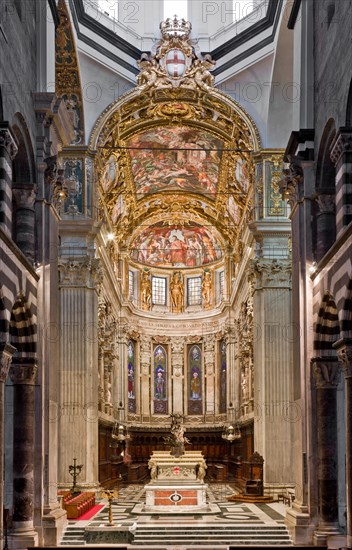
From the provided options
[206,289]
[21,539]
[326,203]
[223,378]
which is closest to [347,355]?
[326,203]

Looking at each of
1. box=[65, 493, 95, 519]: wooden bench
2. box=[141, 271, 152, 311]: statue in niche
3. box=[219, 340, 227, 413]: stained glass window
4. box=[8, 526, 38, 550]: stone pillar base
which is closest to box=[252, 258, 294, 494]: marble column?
box=[65, 493, 95, 519]: wooden bench

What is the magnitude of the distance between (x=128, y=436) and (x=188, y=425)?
4930mm

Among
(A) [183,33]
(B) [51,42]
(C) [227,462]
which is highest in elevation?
(A) [183,33]

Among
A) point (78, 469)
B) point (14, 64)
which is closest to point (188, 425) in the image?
point (78, 469)

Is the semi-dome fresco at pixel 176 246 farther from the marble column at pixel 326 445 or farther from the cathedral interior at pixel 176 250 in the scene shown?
the marble column at pixel 326 445

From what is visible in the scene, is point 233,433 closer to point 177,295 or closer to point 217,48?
point 177,295

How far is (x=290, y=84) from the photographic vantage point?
27.0 m

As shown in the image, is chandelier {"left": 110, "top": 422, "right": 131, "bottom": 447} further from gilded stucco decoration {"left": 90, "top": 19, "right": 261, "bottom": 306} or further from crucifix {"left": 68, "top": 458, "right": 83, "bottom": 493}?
crucifix {"left": 68, "top": 458, "right": 83, "bottom": 493}

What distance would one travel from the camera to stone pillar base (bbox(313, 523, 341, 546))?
53.0 feet

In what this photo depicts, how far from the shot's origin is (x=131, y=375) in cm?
4353

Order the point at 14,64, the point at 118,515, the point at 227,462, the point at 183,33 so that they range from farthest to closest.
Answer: the point at 227,462 < the point at 183,33 < the point at 118,515 < the point at 14,64

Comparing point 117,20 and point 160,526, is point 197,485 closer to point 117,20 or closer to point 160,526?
point 160,526

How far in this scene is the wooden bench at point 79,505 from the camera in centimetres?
2128

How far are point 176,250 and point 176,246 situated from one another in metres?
0.32
